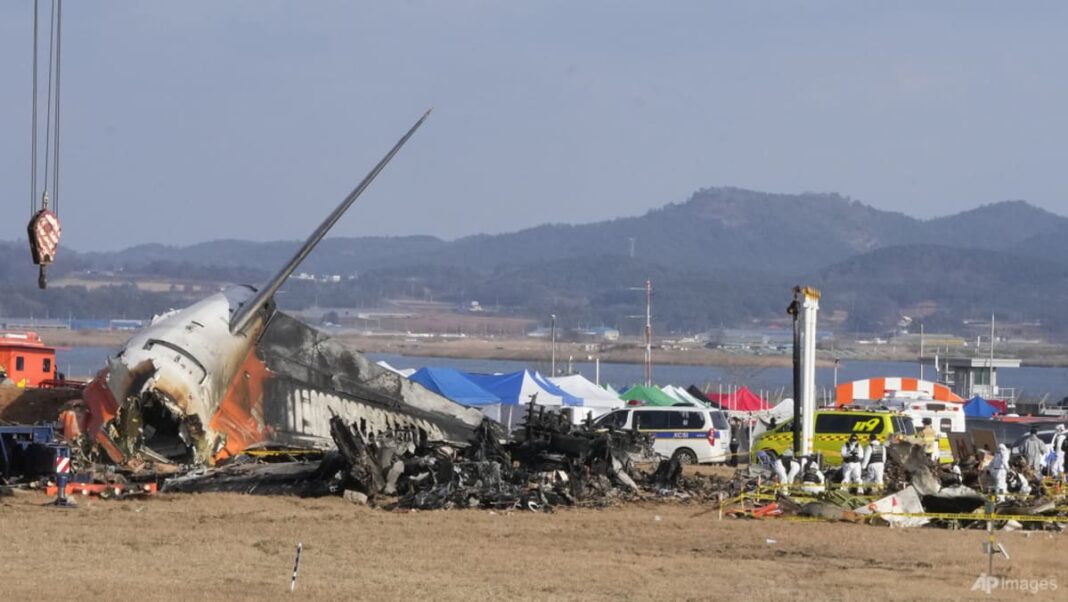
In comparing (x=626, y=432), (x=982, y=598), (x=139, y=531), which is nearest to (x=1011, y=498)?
(x=626, y=432)

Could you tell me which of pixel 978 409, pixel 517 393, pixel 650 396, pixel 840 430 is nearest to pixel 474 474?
pixel 840 430

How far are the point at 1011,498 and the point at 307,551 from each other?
12.8m

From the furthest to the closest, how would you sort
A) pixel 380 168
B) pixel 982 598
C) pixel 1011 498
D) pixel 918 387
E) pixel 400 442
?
pixel 918 387
pixel 380 168
pixel 400 442
pixel 1011 498
pixel 982 598

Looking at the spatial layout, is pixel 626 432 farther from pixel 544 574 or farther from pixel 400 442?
pixel 544 574

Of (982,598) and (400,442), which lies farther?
(400,442)

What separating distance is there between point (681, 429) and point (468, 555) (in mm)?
21418

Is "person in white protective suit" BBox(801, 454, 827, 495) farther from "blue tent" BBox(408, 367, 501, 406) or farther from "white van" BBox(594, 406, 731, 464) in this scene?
"blue tent" BBox(408, 367, 501, 406)

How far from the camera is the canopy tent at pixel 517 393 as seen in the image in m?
51.7

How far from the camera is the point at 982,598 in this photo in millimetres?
17219

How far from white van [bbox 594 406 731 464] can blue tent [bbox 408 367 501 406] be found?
909 cm

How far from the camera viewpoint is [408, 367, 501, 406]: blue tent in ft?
162

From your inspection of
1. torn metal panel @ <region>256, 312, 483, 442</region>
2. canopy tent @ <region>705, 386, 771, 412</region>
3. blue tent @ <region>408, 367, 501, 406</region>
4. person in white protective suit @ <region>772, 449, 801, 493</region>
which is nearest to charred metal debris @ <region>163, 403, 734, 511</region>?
person in white protective suit @ <region>772, 449, 801, 493</region>

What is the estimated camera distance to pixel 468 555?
20500mm

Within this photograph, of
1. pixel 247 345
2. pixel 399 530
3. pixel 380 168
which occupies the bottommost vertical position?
pixel 399 530
